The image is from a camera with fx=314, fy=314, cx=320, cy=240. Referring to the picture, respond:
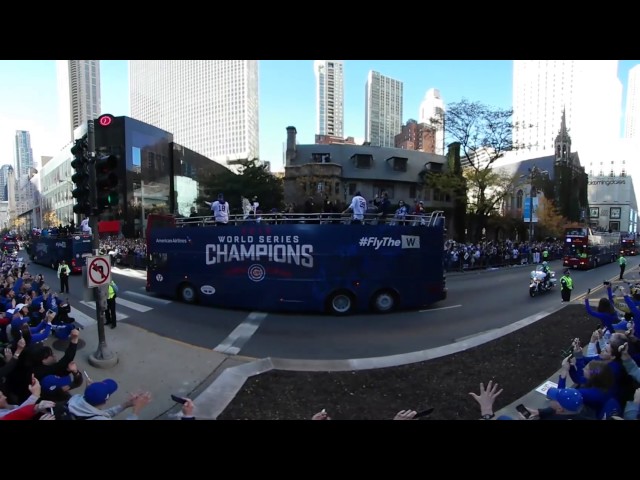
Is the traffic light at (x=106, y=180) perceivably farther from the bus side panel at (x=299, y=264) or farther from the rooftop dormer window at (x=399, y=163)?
the rooftop dormer window at (x=399, y=163)

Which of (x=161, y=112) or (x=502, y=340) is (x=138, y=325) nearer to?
(x=161, y=112)

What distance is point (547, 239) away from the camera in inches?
254

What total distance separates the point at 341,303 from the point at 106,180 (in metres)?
3.41

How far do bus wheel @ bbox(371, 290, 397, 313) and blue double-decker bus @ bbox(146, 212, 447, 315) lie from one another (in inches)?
0.5

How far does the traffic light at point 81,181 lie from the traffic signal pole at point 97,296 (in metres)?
0.07

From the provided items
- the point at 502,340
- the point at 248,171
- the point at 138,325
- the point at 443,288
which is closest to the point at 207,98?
the point at 138,325

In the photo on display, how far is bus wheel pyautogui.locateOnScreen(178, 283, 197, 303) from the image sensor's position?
164 inches

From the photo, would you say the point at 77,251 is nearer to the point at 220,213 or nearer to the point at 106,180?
the point at 106,180

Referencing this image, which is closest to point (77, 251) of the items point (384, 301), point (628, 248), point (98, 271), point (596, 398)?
point (98, 271)

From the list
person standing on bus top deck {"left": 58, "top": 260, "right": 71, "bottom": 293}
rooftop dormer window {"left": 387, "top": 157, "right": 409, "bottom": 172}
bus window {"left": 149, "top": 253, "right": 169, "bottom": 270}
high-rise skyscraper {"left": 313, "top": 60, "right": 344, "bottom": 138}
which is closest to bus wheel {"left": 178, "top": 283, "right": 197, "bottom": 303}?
bus window {"left": 149, "top": 253, "right": 169, "bottom": 270}

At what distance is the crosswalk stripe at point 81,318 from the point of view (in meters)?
4.14

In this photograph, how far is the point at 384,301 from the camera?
4020 millimetres

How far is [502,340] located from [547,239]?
4251 millimetres

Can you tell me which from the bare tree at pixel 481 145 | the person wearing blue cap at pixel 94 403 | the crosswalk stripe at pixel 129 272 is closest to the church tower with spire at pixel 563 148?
the bare tree at pixel 481 145
